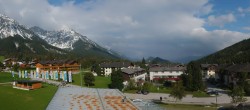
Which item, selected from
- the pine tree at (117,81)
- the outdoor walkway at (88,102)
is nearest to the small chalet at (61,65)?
the pine tree at (117,81)

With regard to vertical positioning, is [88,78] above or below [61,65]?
below

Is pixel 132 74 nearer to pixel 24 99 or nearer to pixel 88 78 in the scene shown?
pixel 88 78

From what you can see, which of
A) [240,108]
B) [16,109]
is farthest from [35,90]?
[240,108]

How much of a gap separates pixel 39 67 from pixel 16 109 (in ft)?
300

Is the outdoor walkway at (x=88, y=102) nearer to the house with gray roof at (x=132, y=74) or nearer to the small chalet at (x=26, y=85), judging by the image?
the small chalet at (x=26, y=85)

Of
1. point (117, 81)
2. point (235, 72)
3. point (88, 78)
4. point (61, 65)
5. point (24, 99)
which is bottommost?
point (24, 99)

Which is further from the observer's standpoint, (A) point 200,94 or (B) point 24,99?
(A) point 200,94

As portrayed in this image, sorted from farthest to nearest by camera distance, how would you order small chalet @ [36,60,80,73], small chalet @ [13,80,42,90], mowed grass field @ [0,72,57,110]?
small chalet @ [36,60,80,73], small chalet @ [13,80,42,90], mowed grass field @ [0,72,57,110]

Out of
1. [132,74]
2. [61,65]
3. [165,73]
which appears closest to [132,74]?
[132,74]

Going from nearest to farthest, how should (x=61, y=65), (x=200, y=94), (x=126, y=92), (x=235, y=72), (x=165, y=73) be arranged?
(x=200, y=94)
(x=126, y=92)
(x=235, y=72)
(x=165, y=73)
(x=61, y=65)

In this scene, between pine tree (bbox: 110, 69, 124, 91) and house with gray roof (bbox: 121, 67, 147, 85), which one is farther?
house with gray roof (bbox: 121, 67, 147, 85)

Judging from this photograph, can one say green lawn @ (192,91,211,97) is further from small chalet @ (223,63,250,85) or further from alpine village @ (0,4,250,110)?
small chalet @ (223,63,250,85)

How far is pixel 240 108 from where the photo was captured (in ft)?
184

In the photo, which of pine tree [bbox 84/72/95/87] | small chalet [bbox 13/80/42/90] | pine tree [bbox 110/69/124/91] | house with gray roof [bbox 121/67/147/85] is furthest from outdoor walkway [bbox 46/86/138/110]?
house with gray roof [bbox 121/67/147/85]
